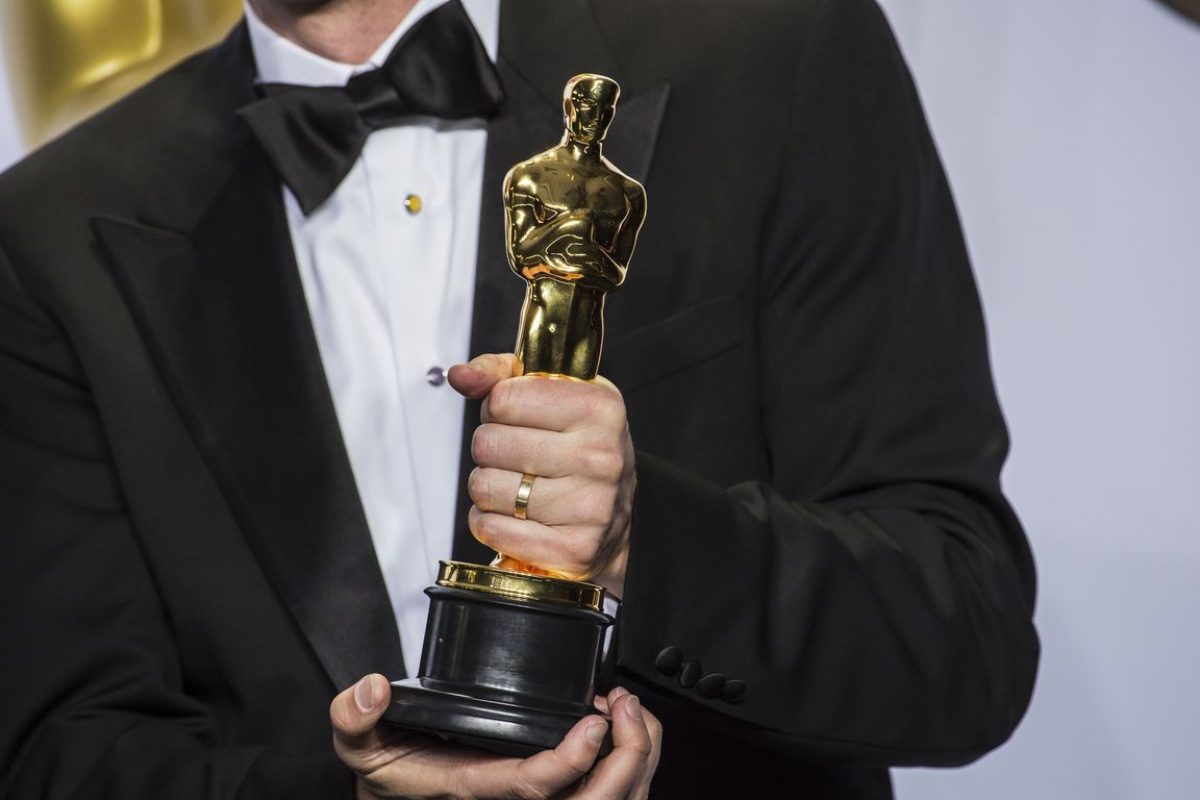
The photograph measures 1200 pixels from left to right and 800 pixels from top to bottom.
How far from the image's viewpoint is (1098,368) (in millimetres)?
1807

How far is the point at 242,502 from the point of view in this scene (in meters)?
1.37

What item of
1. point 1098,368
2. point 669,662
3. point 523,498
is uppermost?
point 1098,368

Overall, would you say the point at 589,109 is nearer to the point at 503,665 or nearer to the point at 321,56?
the point at 503,665

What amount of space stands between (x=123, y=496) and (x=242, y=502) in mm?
184

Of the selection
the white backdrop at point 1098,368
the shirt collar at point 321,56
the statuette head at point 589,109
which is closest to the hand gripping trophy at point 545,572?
the statuette head at point 589,109

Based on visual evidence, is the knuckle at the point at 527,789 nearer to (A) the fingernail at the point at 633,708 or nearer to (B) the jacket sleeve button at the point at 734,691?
(A) the fingernail at the point at 633,708

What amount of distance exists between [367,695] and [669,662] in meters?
0.24

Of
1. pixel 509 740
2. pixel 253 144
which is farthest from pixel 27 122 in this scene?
pixel 509 740

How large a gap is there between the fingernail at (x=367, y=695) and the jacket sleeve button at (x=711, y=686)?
27 centimetres

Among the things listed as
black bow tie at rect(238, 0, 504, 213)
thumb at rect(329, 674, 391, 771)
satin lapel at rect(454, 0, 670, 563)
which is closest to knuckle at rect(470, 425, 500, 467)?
thumb at rect(329, 674, 391, 771)

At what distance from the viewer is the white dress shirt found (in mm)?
1401

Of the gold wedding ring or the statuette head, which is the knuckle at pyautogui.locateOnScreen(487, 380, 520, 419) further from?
the statuette head

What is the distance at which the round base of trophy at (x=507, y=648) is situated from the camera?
956mm

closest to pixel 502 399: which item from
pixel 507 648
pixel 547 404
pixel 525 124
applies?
pixel 547 404
